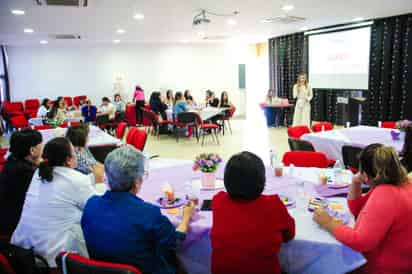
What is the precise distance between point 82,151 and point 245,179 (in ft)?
6.59

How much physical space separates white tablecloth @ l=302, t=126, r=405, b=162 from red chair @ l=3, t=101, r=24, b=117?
35.0 ft

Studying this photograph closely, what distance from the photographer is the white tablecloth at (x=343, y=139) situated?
4477 mm

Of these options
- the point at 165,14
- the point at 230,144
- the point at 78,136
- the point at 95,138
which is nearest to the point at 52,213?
the point at 78,136

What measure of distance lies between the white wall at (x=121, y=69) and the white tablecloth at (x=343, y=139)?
10227 mm

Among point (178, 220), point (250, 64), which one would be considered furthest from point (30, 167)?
point (250, 64)

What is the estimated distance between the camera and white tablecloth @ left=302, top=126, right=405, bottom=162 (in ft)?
14.7

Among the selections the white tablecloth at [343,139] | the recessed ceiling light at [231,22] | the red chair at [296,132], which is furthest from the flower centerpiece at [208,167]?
the recessed ceiling light at [231,22]

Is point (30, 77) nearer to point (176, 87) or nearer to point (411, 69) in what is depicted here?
point (176, 87)

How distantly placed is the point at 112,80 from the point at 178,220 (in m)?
13.1

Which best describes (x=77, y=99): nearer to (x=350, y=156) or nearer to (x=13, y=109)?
(x=13, y=109)

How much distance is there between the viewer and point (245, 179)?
5.71 ft

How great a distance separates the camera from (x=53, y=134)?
18.9 feet

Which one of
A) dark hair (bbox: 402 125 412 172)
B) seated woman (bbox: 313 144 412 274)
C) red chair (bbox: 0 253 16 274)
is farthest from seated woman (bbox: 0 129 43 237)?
dark hair (bbox: 402 125 412 172)

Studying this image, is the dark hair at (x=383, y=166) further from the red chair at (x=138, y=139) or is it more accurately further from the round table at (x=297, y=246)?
the red chair at (x=138, y=139)
